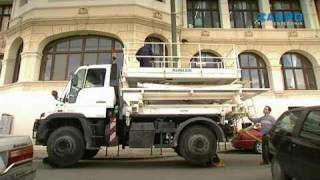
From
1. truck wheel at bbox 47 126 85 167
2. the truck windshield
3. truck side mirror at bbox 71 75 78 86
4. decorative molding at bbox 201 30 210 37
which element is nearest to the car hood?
truck wheel at bbox 47 126 85 167

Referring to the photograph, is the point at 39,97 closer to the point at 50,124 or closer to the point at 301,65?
the point at 50,124

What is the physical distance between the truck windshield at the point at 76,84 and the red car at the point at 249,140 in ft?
22.7

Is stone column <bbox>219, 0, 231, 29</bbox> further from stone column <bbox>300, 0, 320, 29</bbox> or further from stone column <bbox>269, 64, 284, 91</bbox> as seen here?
stone column <bbox>300, 0, 320, 29</bbox>

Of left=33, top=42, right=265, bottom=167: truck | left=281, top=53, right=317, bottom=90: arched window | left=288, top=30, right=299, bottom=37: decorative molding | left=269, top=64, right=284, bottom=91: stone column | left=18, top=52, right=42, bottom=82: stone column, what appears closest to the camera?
left=33, top=42, right=265, bottom=167: truck

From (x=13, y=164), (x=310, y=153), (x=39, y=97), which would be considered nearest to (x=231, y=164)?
(x=310, y=153)

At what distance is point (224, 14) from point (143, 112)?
1415 cm

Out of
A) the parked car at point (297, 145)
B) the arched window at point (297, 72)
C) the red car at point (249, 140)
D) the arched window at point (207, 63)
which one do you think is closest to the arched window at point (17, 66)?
the arched window at point (207, 63)

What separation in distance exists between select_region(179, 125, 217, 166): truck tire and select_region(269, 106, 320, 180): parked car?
2.71m

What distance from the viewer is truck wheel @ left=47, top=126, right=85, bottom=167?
966cm

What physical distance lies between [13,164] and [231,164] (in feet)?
24.9

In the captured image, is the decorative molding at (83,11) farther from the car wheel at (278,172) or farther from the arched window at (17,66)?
the car wheel at (278,172)

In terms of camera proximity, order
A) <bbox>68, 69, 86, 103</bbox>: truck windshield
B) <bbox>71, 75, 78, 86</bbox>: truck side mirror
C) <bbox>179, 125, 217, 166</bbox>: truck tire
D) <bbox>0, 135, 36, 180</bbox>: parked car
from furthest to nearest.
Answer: <bbox>71, 75, 78, 86</bbox>: truck side mirror → <bbox>68, 69, 86, 103</bbox>: truck windshield → <bbox>179, 125, 217, 166</bbox>: truck tire → <bbox>0, 135, 36, 180</bbox>: parked car

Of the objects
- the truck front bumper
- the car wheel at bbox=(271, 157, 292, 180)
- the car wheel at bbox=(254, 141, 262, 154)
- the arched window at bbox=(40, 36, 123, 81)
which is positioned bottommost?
the car wheel at bbox=(271, 157, 292, 180)

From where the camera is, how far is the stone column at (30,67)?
59.2ft
